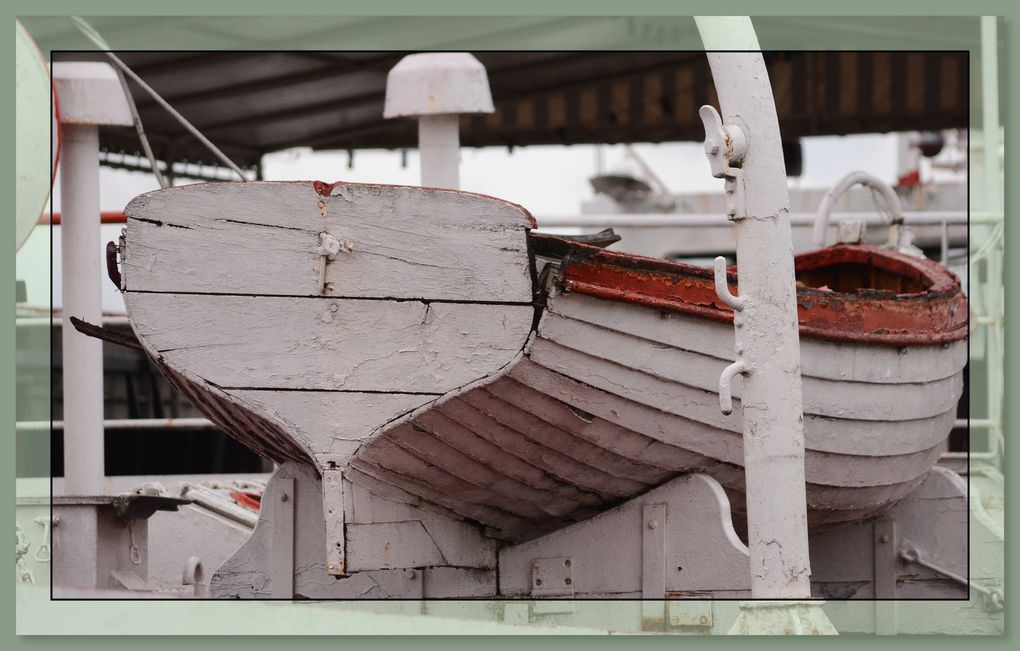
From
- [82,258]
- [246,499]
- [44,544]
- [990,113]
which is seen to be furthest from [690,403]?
[990,113]

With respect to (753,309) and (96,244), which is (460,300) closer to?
(753,309)

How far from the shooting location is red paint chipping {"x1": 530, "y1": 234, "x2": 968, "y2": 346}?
15.4 feet

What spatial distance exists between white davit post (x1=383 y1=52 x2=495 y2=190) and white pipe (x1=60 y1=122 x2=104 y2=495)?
1.22 metres

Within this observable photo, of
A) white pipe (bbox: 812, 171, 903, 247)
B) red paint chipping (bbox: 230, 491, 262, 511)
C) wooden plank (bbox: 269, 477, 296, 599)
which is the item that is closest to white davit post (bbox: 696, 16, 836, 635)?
wooden plank (bbox: 269, 477, 296, 599)

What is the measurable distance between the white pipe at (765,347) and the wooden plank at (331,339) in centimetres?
65

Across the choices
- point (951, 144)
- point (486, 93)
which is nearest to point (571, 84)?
point (486, 93)

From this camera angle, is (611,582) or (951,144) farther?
(951,144)

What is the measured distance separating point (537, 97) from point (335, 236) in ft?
26.6

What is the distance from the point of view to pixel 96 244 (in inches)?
254

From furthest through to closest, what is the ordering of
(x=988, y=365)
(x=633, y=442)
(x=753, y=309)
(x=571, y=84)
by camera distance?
(x=571, y=84)
(x=988, y=365)
(x=633, y=442)
(x=753, y=309)

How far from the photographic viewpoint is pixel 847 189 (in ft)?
23.2

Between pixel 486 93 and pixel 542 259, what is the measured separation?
1944 mm

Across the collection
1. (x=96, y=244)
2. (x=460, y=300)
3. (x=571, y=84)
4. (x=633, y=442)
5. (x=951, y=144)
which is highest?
(x=951, y=144)

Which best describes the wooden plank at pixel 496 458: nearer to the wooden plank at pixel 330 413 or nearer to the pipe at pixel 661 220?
the wooden plank at pixel 330 413
